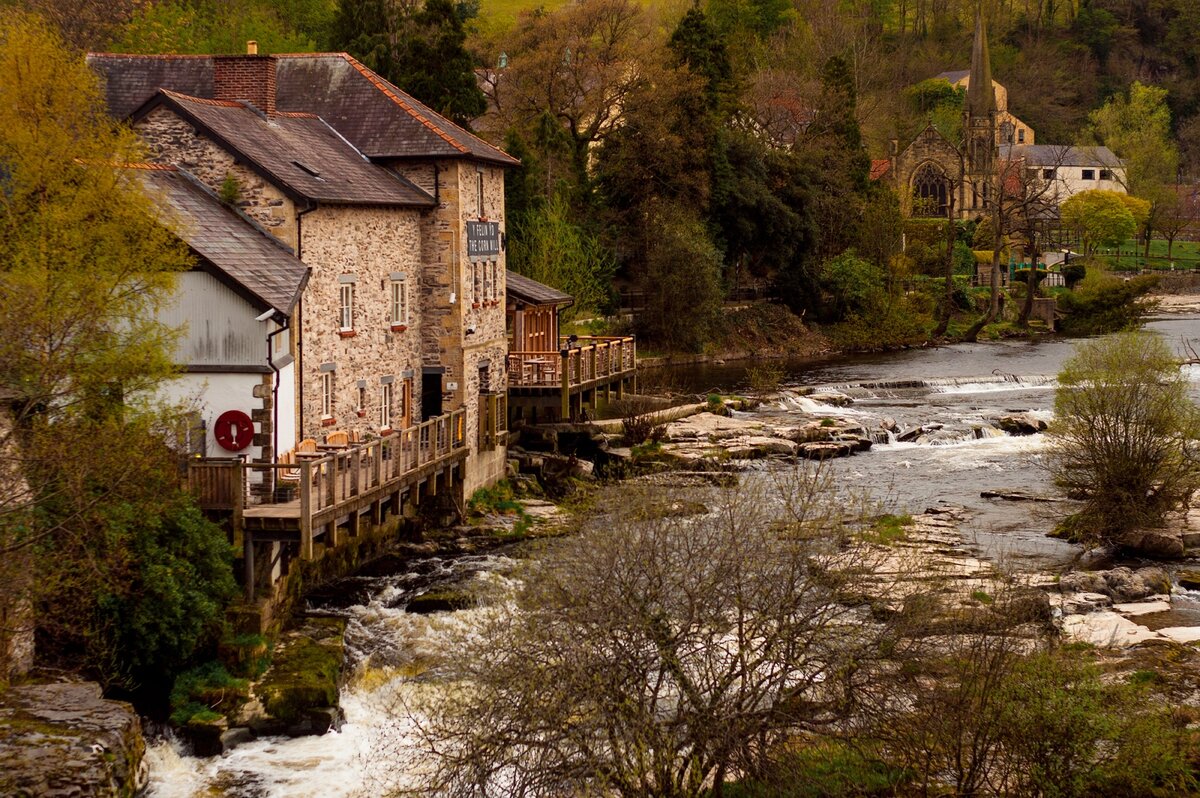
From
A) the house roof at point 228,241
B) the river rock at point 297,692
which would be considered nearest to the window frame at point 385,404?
the house roof at point 228,241

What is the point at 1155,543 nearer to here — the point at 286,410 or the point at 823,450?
the point at 823,450

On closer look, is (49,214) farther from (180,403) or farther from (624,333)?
(624,333)

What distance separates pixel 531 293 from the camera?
130ft

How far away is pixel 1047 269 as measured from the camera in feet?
296

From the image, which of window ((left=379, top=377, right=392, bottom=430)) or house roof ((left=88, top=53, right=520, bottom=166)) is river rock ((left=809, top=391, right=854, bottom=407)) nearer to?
house roof ((left=88, top=53, right=520, bottom=166))

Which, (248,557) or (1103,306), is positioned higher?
(1103,306)

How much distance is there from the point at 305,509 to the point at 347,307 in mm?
7386

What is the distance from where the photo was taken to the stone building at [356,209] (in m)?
26.9

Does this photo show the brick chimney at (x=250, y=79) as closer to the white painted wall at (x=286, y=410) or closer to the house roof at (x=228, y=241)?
the house roof at (x=228, y=241)

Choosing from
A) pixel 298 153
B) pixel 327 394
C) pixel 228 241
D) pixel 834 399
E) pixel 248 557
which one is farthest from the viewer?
pixel 834 399

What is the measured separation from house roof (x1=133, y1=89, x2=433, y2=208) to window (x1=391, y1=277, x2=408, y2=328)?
1.74 metres

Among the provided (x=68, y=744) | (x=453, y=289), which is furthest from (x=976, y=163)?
(x=68, y=744)

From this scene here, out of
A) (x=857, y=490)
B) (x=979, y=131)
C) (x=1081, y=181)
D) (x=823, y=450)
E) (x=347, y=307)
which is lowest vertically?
(x=857, y=490)

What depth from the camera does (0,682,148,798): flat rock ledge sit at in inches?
665
